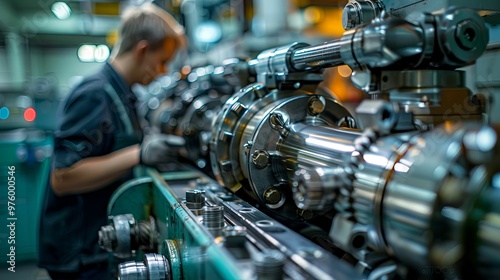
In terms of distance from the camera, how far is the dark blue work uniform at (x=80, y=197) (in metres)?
1.89

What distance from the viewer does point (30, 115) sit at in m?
4.39

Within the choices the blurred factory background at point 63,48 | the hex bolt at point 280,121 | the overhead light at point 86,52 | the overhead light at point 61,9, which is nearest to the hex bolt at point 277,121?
the hex bolt at point 280,121

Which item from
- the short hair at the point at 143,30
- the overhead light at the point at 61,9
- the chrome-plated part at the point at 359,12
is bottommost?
the chrome-plated part at the point at 359,12

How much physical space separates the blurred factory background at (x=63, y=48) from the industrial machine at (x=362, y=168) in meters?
1.85

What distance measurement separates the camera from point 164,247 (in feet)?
3.95

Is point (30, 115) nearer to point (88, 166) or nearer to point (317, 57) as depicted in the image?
point (88, 166)

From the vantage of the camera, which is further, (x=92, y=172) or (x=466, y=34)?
(x=92, y=172)

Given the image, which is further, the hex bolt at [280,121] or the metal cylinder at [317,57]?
the hex bolt at [280,121]

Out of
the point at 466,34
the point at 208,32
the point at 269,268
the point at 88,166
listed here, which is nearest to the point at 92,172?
the point at 88,166

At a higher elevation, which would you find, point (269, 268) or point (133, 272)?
point (269, 268)

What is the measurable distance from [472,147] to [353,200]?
0.21 metres

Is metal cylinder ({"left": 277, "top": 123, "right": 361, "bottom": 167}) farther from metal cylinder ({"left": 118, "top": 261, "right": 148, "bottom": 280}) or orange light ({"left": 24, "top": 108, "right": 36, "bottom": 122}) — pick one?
orange light ({"left": 24, "top": 108, "right": 36, "bottom": 122})

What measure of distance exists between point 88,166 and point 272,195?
1.04 m

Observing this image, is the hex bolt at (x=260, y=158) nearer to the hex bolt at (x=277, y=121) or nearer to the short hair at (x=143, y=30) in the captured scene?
the hex bolt at (x=277, y=121)
